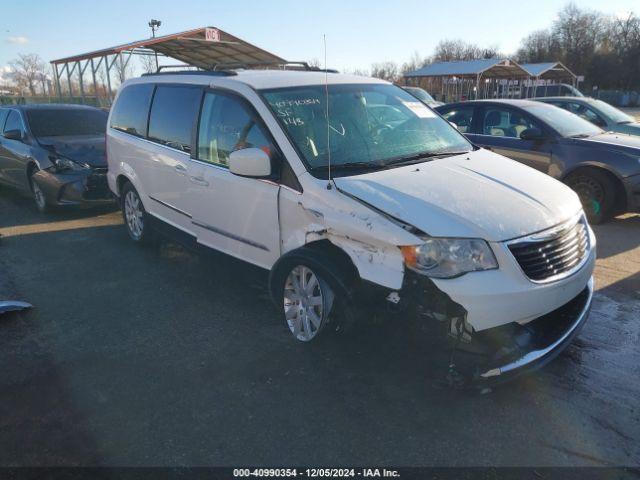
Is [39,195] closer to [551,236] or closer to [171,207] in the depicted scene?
[171,207]

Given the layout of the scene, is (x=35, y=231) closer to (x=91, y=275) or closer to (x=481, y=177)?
(x=91, y=275)

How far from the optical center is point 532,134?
6.87 m

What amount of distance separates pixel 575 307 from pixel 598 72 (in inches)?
2912

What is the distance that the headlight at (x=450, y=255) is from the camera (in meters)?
2.75

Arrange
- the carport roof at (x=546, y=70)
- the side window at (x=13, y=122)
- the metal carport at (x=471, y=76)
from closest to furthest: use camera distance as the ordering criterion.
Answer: the side window at (x=13, y=122) < the metal carport at (x=471, y=76) < the carport roof at (x=546, y=70)

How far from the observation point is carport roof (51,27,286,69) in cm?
1618

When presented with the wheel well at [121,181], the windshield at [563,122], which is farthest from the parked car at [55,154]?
the windshield at [563,122]

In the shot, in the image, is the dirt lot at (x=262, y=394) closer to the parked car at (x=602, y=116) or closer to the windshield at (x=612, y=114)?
the parked car at (x=602, y=116)

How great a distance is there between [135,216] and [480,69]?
29137mm

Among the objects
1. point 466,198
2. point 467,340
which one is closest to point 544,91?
point 466,198

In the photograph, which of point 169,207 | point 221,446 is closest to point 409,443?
point 221,446

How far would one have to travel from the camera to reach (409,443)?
8.63ft

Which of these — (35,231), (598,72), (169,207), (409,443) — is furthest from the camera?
(598,72)

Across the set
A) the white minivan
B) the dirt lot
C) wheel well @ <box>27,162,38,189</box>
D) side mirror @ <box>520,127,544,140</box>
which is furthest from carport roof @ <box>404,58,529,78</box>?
the dirt lot
